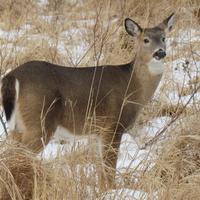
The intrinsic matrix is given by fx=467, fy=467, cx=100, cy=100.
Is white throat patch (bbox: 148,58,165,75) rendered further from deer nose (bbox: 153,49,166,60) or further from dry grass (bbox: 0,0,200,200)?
dry grass (bbox: 0,0,200,200)

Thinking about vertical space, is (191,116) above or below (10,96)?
below

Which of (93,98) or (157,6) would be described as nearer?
(93,98)

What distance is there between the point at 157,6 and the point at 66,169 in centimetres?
578

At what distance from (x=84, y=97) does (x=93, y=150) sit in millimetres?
743

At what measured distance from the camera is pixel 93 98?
403 cm

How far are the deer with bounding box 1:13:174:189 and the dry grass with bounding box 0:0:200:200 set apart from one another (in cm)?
20

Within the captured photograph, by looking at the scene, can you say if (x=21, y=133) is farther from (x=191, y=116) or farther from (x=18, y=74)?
(x=191, y=116)

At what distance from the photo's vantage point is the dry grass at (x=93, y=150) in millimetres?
2912

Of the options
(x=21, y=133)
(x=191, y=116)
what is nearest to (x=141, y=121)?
(x=191, y=116)

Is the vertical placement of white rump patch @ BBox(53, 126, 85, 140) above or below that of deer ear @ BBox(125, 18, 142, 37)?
below

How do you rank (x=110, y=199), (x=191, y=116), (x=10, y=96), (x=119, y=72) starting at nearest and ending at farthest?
(x=110, y=199), (x=10, y=96), (x=119, y=72), (x=191, y=116)

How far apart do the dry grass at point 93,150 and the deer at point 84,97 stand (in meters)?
0.20

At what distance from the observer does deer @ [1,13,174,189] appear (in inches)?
140

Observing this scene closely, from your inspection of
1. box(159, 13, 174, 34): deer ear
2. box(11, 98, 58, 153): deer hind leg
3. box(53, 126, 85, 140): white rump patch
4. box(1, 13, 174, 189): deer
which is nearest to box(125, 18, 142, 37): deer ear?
box(1, 13, 174, 189): deer
